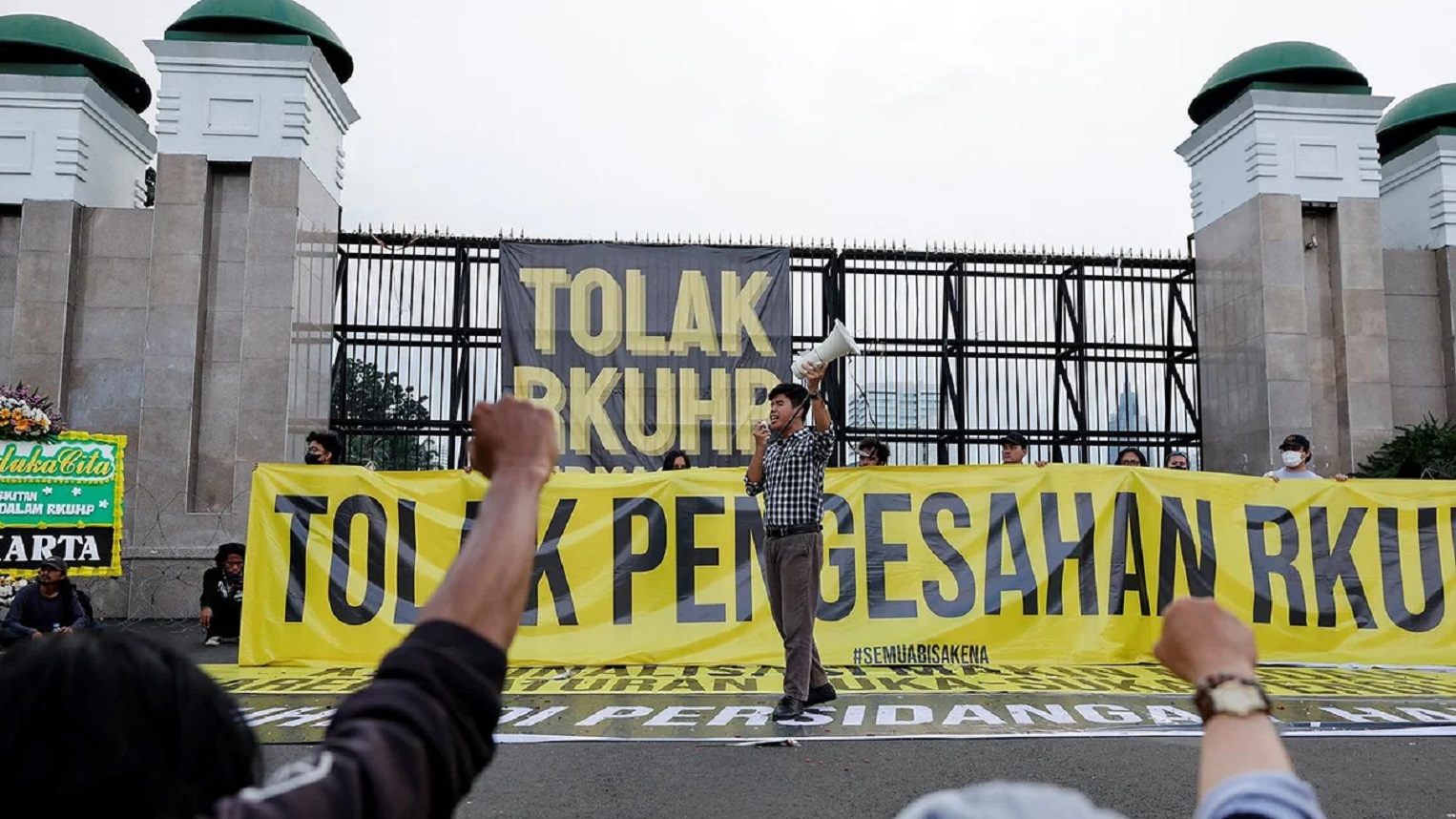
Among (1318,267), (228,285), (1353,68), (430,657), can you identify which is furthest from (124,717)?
(1353,68)

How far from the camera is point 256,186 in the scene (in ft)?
43.9

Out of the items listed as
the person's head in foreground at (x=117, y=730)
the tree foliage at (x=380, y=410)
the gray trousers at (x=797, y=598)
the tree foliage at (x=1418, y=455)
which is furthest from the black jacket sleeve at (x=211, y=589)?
the tree foliage at (x=1418, y=455)

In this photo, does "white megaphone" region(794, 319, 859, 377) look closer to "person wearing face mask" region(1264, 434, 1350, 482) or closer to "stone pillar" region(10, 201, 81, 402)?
"person wearing face mask" region(1264, 434, 1350, 482)

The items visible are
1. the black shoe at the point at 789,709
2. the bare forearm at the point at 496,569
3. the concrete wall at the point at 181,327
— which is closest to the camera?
the bare forearm at the point at 496,569

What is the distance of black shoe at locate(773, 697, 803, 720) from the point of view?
21.1ft

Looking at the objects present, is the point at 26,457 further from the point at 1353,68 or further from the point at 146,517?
the point at 1353,68

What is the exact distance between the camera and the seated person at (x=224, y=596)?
10.6 m

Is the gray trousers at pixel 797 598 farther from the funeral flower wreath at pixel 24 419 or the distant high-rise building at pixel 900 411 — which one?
the funeral flower wreath at pixel 24 419

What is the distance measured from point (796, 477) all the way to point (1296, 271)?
1031 cm

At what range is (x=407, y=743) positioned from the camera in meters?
1.22

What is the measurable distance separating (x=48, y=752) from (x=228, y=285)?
13.5 metres

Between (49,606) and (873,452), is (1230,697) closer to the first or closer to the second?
(873,452)

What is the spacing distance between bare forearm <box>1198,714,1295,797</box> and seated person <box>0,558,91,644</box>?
10.0 m

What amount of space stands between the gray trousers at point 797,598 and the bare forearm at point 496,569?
5311mm
